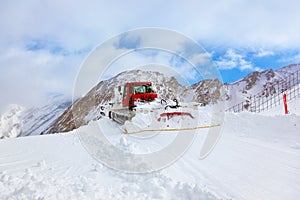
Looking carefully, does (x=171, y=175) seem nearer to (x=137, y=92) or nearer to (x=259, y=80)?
(x=137, y=92)

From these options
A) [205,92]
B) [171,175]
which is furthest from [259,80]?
[171,175]

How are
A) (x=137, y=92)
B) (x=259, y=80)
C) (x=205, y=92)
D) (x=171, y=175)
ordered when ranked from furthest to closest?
(x=259, y=80) < (x=205, y=92) < (x=137, y=92) < (x=171, y=175)

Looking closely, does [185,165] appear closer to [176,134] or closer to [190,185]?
[190,185]

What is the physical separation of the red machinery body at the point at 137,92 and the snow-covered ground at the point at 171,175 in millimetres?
5790

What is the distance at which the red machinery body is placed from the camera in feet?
41.3

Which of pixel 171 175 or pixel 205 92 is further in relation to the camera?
pixel 205 92

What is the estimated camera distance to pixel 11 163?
214 inches

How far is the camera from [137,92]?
1306cm

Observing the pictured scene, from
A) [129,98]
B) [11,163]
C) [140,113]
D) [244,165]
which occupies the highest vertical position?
[129,98]

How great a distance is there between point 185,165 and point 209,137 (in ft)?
9.73

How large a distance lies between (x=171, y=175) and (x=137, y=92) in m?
9.09

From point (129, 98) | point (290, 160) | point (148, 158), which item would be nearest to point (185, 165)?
point (148, 158)

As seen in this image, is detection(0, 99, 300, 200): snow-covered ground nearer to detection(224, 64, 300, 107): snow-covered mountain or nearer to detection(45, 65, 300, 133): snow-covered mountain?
detection(45, 65, 300, 133): snow-covered mountain

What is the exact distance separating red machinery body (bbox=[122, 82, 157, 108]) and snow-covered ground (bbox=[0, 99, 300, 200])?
579 cm
